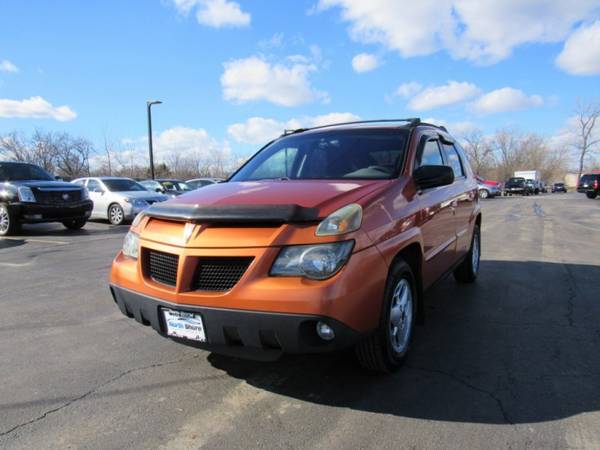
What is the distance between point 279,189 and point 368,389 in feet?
4.78

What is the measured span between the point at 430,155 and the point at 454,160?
3.72 feet

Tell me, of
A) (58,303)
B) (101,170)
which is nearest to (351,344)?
(58,303)

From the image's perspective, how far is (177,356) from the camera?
3.46 meters

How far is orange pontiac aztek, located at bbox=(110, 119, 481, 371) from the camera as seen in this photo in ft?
8.02

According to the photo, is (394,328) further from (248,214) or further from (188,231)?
(188,231)

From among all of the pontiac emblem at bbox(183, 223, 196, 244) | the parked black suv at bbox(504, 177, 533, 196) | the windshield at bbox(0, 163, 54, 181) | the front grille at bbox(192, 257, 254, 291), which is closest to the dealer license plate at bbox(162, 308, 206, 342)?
the front grille at bbox(192, 257, 254, 291)

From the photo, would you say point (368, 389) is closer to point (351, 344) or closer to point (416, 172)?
point (351, 344)

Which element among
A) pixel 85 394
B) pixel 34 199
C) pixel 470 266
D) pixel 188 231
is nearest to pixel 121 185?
pixel 34 199

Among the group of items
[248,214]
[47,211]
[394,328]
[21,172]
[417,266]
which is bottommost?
[394,328]

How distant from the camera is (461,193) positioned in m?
4.89

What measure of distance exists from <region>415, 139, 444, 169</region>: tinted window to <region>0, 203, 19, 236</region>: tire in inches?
385

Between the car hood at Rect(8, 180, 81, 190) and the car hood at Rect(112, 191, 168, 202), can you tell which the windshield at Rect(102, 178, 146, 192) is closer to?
the car hood at Rect(112, 191, 168, 202)

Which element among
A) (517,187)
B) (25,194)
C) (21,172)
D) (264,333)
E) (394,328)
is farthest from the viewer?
(517,187)

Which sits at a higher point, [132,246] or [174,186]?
[132,246]
